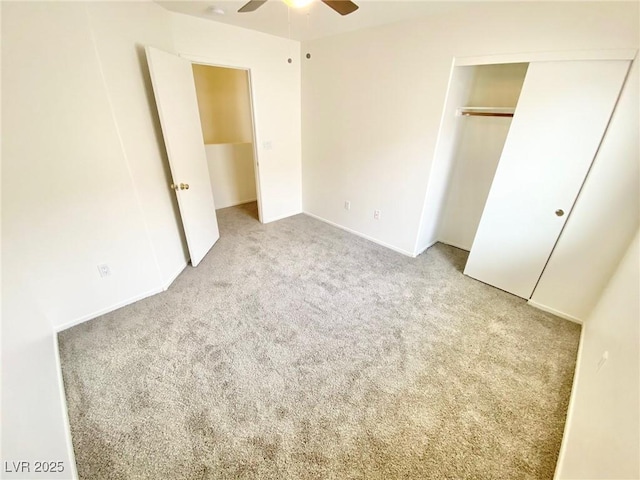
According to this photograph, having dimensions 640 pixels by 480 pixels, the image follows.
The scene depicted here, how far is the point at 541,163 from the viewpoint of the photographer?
2.06m

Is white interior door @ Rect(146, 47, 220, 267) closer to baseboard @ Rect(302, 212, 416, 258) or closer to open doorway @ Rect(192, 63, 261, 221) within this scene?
open doorway @ Rect(192, 63, 261, 221)

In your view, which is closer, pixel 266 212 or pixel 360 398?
pixel 360 398

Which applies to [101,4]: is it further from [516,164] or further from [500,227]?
[500,227]

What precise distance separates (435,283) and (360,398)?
1502mm

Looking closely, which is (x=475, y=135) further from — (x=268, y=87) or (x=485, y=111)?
(x=268, y=87)

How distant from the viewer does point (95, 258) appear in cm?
206

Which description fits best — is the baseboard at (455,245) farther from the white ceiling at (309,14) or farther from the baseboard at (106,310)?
the baseboard at (106,310)

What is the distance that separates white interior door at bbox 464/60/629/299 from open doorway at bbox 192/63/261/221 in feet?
10.9

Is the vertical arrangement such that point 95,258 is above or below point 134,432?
above

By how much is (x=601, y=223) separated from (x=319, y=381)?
2.27 m

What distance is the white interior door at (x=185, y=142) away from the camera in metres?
2.17

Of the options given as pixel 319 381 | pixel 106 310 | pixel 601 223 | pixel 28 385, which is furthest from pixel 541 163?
pixel 106 310

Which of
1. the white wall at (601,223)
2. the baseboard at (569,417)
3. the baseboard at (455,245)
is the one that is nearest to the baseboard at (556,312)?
the white wall at (601,223)

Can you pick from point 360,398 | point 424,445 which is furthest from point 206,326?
point 424,445
